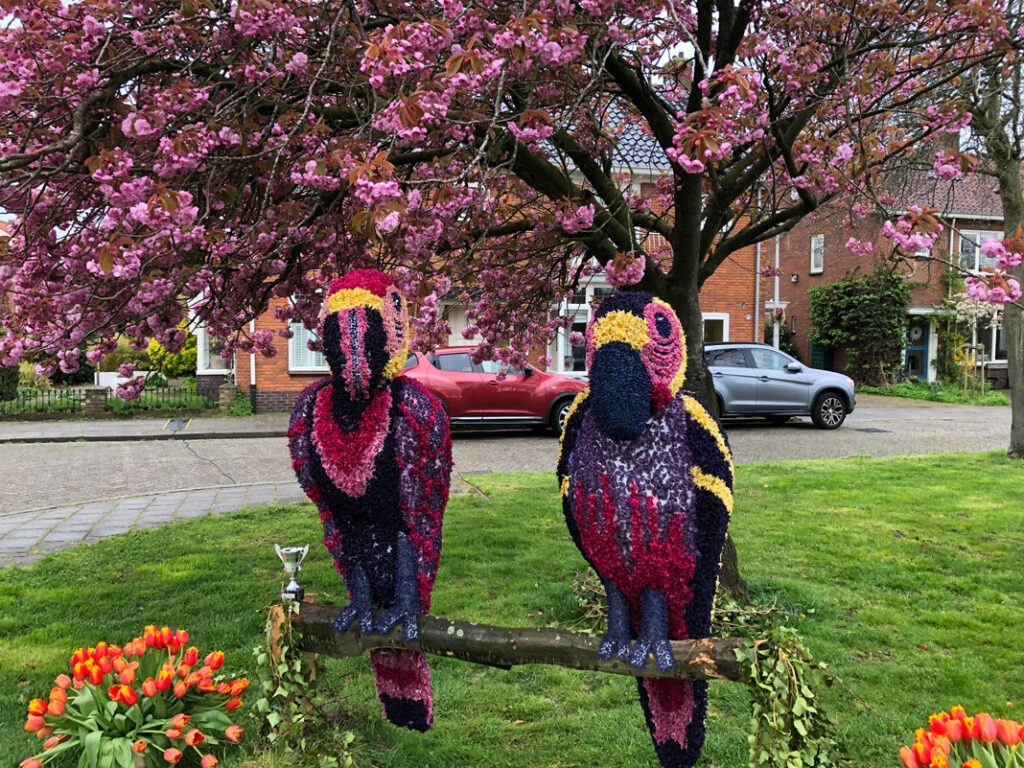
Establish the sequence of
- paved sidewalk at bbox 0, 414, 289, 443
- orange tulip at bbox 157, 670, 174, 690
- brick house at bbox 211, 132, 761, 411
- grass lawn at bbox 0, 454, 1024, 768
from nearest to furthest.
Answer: orange tulip at bbox 157, 670, 174, 690, grass lawn at bbox 0, 454, 1024, 768, paved sidewalk at bbox 0, 414, 289, 443, brick house at bbox 211, 132, 761, 411

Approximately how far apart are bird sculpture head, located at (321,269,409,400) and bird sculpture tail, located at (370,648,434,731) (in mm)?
949

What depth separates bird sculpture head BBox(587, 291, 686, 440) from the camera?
206 cm

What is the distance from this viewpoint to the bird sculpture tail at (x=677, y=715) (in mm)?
2279

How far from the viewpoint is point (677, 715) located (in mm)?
2289

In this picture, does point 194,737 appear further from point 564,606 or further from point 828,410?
point 828,410

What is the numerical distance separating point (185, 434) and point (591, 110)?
35.0 feet

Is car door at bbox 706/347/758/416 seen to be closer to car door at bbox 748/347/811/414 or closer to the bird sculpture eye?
car door at bbox 748/347/811/414

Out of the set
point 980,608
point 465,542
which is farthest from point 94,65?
point 980,608

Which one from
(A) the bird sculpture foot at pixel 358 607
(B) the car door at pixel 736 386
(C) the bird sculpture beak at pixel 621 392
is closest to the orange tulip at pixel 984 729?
(C) the bird sculpture beak at pixel 621 392

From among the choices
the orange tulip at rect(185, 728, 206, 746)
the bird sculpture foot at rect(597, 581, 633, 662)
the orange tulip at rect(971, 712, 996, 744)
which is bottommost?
the orange tulip at rect(185, 728, 206, 746)

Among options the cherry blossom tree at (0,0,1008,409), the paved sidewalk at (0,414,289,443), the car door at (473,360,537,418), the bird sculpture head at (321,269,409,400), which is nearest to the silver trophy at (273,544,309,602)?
the bird sculpture head at (321,269,409,400)

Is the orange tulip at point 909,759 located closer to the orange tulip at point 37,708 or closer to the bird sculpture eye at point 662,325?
the bird sculpture eye at point 662,325

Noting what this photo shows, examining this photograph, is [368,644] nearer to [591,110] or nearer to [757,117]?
[757,117]

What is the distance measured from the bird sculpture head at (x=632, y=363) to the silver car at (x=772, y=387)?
10818 millimetres
